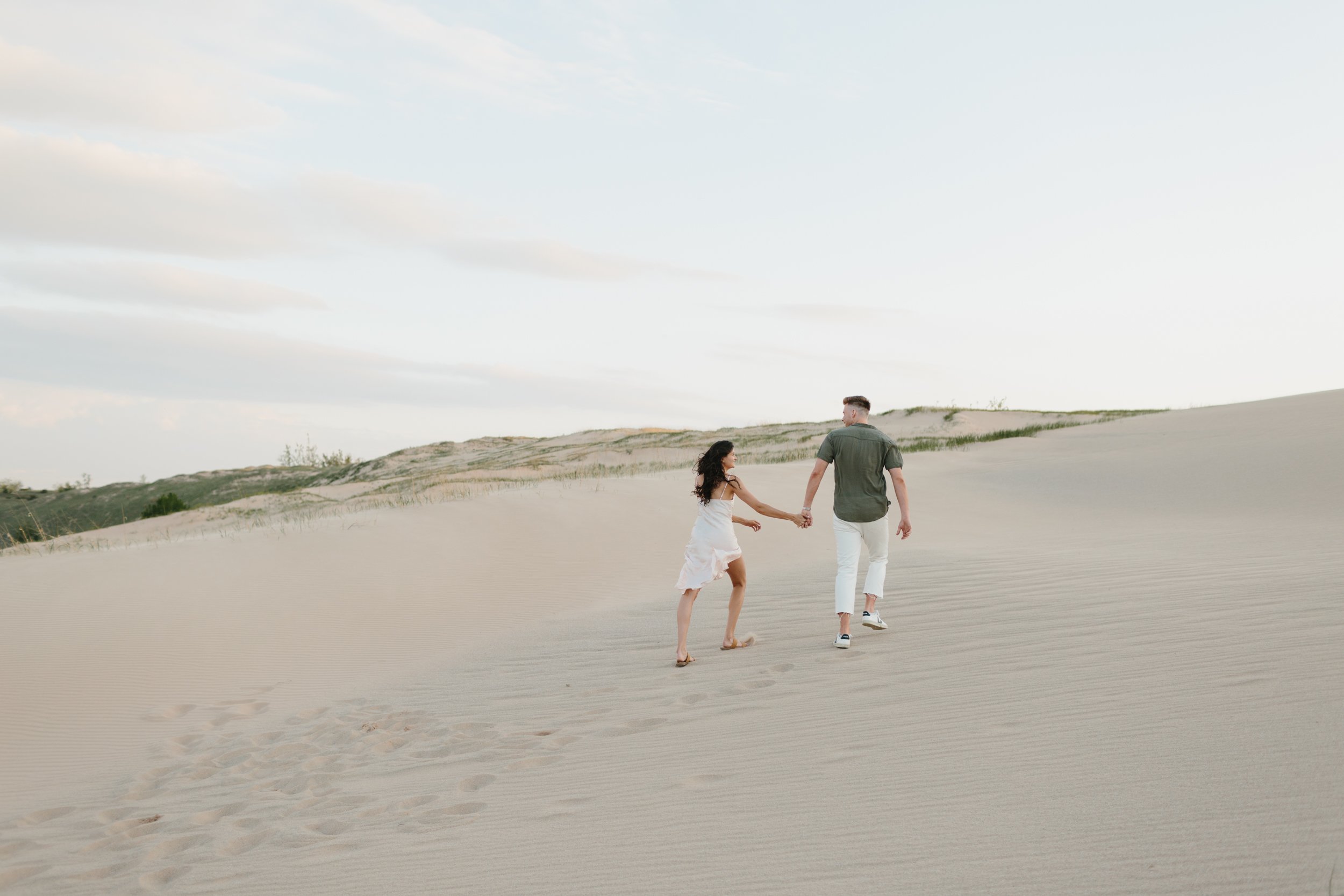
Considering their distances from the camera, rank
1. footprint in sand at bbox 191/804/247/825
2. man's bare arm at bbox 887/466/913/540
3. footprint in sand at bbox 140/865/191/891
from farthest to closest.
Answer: man's bare arm at bbox 887/466/913/540
footprint in sand at bbox 191/804/247/825
footprint in sand at bbox 140/865/191/891

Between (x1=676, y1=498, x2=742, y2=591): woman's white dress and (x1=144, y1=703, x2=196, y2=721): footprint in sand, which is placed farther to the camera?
(x1=144, y1=703, x2=196, y2=721): footprint in sand

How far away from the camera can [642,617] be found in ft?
31.7

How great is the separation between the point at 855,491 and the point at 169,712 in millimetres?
5831

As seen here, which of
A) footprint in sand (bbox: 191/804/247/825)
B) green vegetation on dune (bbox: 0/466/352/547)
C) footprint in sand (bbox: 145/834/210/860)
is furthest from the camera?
green vegetation on dune (bbox: 0/466/352/547)

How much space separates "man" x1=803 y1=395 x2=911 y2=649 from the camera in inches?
277

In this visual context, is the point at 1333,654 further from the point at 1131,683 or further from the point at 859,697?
the point at 859,697

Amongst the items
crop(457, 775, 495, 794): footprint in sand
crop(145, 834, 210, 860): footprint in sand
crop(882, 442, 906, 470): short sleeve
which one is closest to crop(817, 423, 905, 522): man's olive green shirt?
crop(882, 442, 906, 470): short sleeve

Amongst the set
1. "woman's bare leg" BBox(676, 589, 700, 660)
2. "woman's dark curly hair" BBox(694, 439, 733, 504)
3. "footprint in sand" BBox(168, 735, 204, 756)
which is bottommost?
"footprint in sand" BBox(168, 735, 204, 756)

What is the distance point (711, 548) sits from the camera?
7207 millimetres

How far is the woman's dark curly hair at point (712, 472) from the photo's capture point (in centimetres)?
709

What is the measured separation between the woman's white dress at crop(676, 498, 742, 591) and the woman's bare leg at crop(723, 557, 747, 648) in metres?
0.17

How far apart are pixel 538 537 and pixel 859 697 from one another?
821 cm

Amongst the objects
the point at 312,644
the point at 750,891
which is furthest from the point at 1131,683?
the point at 312,644

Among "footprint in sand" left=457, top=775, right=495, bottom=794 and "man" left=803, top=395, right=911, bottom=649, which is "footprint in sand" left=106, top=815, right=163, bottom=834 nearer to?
"footprint in sand" left=457, top=775, right=495, bottom=794
